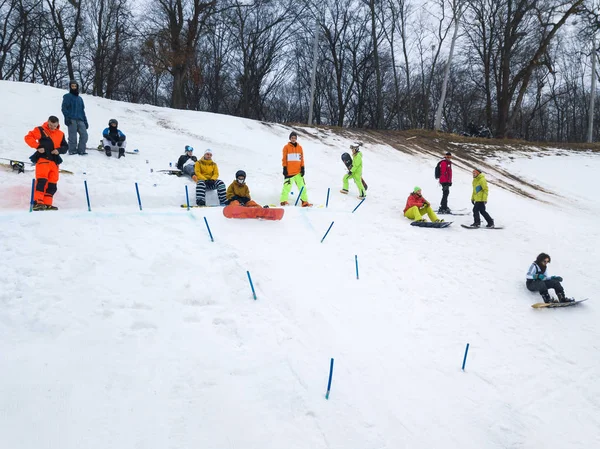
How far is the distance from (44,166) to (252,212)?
11.0 ft

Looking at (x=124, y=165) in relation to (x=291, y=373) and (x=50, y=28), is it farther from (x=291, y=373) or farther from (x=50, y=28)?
(x=50, y=28)

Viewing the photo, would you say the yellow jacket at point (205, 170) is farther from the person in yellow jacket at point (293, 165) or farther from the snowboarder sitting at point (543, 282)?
the snowboarder sitting at point (543, 282)

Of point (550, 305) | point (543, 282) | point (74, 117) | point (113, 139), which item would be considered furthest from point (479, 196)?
point (74, 117)

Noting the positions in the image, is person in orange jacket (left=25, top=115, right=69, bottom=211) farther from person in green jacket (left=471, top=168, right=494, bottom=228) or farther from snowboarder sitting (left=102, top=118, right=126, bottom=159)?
person in green jacket (left=471, top=168, right=494, bottom=228)

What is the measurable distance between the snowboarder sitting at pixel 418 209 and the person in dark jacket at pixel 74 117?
7.77 meters

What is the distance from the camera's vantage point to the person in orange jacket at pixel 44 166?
20.7ft

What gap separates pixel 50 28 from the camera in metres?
23.4

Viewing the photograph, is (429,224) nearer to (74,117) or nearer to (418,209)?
(418,209)

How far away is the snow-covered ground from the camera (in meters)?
3.26

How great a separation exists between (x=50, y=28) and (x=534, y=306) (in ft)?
91.0

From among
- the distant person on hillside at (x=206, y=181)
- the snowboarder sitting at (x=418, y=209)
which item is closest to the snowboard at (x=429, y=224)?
the snowboarder sitting at (x=418, y=209)

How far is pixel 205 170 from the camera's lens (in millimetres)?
8445

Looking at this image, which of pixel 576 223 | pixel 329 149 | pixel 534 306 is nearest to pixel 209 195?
pixel 534 306

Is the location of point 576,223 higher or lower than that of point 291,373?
higher
